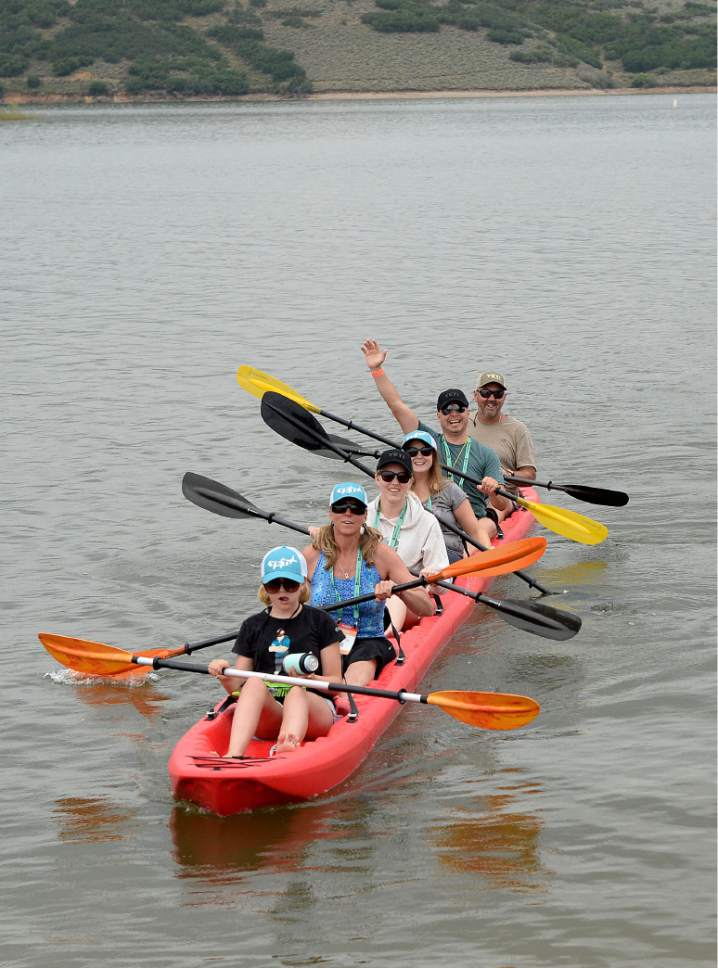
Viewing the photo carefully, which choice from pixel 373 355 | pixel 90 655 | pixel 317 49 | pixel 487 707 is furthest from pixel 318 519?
pixel 317 49

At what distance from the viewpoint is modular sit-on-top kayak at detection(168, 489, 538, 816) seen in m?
7.32

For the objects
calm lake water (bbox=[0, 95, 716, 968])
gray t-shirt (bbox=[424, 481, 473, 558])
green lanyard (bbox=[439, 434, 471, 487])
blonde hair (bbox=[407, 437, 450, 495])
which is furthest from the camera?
green lanyard (bbox=[439, 434, 471, 487])

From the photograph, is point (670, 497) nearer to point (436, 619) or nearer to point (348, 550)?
point (436, 619)

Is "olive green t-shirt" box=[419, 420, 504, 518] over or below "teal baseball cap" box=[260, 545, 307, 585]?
below

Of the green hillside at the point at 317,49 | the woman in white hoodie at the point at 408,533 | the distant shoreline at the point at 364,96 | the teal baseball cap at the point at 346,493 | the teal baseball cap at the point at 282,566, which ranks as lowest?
the woman in white hoodie at the point at 408,533

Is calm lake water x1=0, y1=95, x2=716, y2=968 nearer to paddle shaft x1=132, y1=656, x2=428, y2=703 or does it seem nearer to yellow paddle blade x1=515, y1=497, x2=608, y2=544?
yellow paddle blade x1=515, y1=497, x2=608, y2=544

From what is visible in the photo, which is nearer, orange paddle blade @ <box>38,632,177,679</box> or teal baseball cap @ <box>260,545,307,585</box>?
teal baseball cap @ <box>260,545,307,585</box>

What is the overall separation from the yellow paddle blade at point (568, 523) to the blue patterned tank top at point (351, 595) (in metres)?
3.34

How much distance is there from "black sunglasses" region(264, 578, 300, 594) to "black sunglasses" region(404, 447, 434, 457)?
7.82 feet

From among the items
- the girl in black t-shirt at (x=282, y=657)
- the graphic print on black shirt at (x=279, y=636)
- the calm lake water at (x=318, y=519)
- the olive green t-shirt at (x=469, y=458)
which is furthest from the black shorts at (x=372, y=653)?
the olive green t-shirt at (x=469, y=458)

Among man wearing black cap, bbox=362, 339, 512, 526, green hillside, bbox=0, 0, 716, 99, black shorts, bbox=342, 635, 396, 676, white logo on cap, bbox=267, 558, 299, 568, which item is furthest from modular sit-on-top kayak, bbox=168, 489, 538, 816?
green hillside, bbox=0, 0, 716, 99

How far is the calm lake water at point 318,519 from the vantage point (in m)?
6.80

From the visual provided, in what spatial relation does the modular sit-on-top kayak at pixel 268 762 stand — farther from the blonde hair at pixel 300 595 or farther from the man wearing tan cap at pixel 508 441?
the man wearing tan cap at pixel 508 441

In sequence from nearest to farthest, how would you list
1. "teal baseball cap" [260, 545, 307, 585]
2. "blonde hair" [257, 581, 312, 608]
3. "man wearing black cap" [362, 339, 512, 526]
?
"teal baseball cap" [260, 545, 307, 585]
"blonde hair" [257, 581, 312, 608]
"man wearing black cap" [362, 339, 512, 526]
